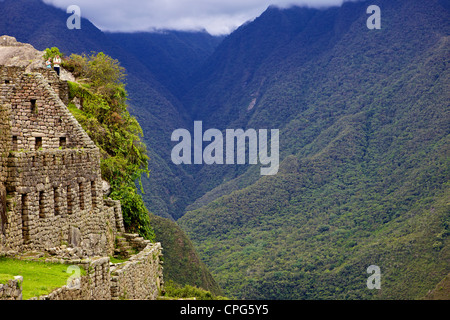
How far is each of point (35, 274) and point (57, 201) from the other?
12.6 ft

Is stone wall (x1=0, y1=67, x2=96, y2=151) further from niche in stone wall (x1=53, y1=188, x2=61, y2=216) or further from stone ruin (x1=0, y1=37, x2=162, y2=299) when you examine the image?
niche in stone wall (x1=53, y1=188, x2=61, y2=216)

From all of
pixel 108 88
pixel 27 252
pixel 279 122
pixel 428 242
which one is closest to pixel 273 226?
pixel 428 242

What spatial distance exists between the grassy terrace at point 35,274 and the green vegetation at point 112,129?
31.4ft

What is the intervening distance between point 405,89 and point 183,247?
99589 mm

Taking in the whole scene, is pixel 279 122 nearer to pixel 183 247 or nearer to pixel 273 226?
pixel 273 226

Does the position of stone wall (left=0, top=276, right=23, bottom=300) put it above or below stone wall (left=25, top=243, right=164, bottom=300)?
above

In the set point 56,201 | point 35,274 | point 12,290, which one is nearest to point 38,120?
point 56,201

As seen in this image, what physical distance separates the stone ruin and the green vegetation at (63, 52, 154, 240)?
79.5 inches

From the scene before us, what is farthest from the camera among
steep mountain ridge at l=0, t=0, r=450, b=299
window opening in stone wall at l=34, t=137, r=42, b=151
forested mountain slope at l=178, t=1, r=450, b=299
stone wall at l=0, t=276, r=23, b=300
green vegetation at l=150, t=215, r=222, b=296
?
steep mountain ridge at l=0, t=0, r=450, b=299

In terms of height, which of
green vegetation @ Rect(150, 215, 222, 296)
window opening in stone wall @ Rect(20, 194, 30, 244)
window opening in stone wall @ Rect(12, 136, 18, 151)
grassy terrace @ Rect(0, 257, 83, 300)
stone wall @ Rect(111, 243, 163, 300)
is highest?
window opening in stone wall @ Rect(12, 136, 18, 151)

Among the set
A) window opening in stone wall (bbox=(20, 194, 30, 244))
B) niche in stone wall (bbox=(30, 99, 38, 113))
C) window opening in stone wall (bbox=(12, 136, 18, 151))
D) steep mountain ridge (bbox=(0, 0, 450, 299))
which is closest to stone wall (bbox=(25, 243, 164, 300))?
window opening in stone wall (bbox=(20, 194, 30, 244))

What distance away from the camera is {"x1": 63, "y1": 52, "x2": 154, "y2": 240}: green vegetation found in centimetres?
2725

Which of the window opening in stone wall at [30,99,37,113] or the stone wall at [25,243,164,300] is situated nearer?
the stone wall at [25,243,164,300]

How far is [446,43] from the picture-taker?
544ft
